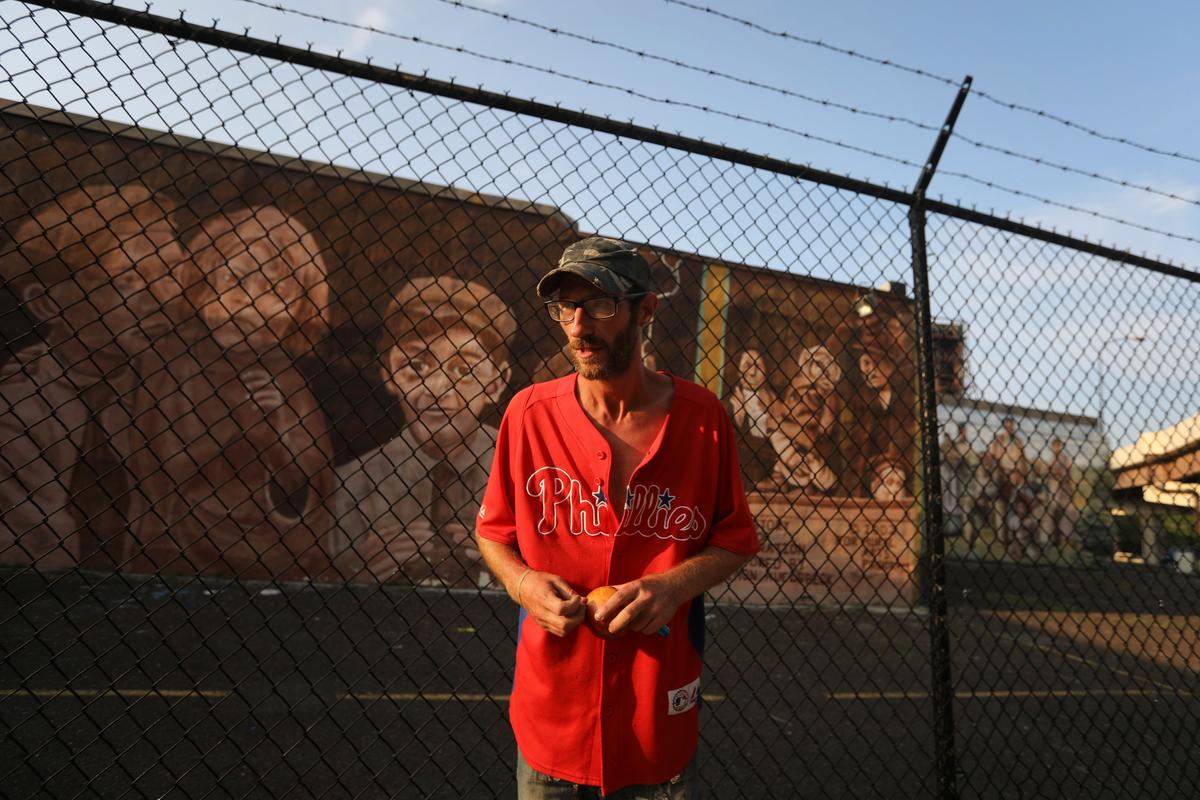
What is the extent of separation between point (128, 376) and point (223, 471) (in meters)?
1.85

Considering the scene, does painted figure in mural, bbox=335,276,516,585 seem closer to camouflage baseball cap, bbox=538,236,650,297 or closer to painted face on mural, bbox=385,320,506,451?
painted face on mural, bbox=385,320,506,451

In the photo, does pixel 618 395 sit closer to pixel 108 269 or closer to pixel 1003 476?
pixel 108 269

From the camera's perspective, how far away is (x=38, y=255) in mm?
8992

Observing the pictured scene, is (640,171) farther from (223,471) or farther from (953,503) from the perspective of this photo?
(953,503)

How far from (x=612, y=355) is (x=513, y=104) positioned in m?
1.36

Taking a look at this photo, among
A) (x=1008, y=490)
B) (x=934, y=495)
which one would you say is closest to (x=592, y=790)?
(x=934, y=495)

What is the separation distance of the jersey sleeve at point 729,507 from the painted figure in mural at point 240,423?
28.0ft

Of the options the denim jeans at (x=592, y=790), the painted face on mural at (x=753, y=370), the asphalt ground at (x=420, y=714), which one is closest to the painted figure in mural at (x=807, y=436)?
the painted face on mural at (x=753, y=370)

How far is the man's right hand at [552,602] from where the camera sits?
1559 millimetres

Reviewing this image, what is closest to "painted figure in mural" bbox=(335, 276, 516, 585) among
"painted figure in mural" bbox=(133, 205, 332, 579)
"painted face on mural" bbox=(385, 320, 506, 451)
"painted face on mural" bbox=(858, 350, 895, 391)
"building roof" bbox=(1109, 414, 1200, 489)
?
"painted face on mural" bbox=(385, 320, 506, 451)

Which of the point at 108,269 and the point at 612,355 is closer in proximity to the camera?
the point at 612,355

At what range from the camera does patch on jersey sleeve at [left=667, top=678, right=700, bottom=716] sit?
171 centimetres

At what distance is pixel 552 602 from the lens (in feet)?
5.18

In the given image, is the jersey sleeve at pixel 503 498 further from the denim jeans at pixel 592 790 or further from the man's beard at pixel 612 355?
the denim jeans at pixel 592 790
